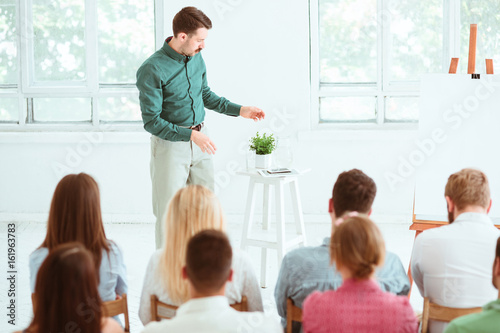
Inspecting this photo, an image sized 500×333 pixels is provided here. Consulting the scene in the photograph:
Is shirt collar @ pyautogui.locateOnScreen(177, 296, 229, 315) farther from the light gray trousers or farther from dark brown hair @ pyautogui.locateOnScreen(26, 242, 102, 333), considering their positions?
the light gray trousers

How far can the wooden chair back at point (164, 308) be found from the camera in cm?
215

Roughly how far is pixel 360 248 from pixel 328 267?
1.23ft

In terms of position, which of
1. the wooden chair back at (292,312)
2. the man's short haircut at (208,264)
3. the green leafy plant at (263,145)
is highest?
the green leafy plant at (263,145)

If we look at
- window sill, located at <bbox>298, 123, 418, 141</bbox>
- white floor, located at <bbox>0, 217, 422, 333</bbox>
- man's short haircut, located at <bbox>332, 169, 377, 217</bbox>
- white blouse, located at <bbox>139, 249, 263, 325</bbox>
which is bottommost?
white floor, located at <bbox>0, 217, 422, 333</bbox>

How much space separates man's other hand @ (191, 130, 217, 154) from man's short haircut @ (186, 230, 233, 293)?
1.72 metres

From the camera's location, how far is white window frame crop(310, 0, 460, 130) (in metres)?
5.15

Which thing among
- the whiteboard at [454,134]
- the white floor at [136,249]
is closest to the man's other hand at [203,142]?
the white floor at [136,249]

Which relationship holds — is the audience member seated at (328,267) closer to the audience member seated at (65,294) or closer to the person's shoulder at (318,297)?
the person's shoulder at (318,297)

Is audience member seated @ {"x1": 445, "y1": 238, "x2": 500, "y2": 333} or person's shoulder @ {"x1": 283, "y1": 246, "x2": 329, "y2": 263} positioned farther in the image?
person's shoulder @ {"x1": 283, "y1": 246, "x2": 329, "y2": 263}

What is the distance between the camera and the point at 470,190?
2.41 metres

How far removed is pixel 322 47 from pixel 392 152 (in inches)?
38.3

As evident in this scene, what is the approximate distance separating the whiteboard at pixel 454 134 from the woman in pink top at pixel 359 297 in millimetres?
1748

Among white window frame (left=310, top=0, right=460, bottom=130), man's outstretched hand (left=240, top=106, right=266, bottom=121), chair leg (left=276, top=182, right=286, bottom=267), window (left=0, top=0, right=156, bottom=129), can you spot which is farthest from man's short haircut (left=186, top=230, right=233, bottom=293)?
window (left=0, top=0, right=156, bottom=129)

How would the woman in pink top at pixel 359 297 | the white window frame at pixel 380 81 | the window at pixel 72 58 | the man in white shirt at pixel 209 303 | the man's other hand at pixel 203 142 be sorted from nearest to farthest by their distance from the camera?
the man in white shirt at pixel 209 303 < the woman in pink top at pixel 359 297 < the man's other hand at pixel 203 142 < the white window frame at pixel 380 81 < the window at pixel 72 58
